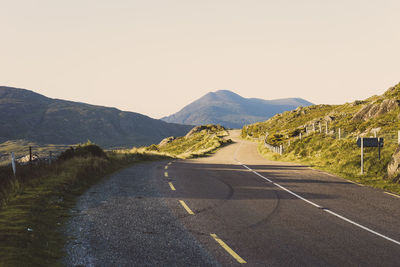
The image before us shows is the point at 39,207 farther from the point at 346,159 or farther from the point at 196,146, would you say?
the point at 196,146

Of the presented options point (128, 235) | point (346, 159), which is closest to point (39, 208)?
point (128, 235)

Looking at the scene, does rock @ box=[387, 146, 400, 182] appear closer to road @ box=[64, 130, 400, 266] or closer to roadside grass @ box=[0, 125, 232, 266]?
road @ box=[64, 130, 400, 266]

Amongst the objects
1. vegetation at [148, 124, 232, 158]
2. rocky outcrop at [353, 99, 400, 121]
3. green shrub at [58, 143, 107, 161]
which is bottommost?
vegetation at [148, 124, 232, 158]

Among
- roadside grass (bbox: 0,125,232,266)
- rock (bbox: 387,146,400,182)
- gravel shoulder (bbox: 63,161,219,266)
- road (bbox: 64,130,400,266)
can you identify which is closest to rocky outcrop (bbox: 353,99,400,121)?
rock (bbox: 387,146,400,182)

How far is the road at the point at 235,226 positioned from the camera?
6044 millimetres

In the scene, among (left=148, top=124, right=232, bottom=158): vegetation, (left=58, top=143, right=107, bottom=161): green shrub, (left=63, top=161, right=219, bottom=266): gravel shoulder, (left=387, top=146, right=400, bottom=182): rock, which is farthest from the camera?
(left=148, top=124, right=232, bottom=158): vegetation

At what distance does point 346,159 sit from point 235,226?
1577cm

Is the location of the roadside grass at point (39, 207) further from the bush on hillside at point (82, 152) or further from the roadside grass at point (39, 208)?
the bush on hillside at point (82, 152)

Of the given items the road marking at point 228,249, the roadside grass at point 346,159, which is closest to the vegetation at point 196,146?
the roadside grass at point 346,159

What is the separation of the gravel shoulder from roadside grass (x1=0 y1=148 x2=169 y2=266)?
1.12ft

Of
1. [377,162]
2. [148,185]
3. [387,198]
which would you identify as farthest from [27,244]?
[377,162]

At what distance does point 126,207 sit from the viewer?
9.98 meters

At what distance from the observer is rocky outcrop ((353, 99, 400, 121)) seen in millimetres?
35653

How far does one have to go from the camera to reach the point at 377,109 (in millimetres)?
37375
